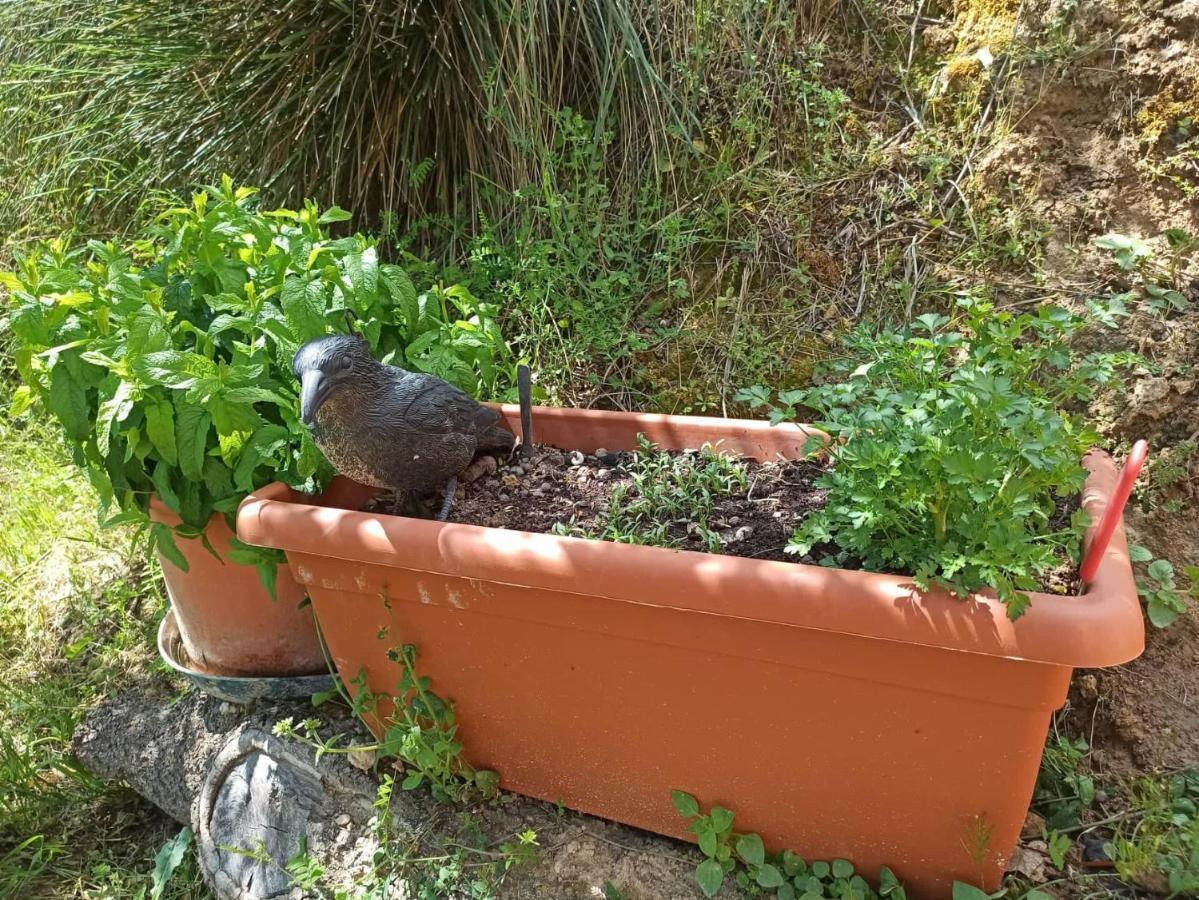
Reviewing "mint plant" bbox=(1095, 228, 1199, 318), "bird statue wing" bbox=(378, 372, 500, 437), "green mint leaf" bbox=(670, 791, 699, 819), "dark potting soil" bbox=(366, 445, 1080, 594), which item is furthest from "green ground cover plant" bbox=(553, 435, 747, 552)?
"mint plant" bbox=(1095, 228, 1199, 318)

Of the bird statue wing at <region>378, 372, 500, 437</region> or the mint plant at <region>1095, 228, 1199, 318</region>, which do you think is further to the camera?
the mint plant at <region>1095, 228, 1199, 318</region>

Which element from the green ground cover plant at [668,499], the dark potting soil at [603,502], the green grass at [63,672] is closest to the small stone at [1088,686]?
the dark potting soil at [603,502]

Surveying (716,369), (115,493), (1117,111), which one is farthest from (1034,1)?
(115,493)

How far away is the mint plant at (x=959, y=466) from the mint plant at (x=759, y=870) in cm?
48

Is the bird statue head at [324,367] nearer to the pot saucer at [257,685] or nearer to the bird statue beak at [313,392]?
the bird statue beak at [313,392]

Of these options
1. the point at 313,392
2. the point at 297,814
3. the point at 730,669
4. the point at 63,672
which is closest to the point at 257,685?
the point at 297,814

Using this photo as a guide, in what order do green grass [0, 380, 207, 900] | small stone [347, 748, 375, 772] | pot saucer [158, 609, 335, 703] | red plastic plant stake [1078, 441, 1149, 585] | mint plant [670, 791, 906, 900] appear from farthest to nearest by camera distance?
green grass [0, 380, 207, 900] → pot saucer [158, 609, 335, 703] → small stone [347, 748, 375, 772] → mint plant [670, 791, 906, 900] → red plastic plant stake [1078, 441, 1149, 585]

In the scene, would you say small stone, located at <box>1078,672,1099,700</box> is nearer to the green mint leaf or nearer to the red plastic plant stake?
the red plastic plant stake

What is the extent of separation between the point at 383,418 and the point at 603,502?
45 centimetres

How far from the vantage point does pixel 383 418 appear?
Answer: 1466 millimetres

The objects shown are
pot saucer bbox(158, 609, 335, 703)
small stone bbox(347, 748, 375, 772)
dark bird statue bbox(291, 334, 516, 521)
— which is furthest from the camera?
pot saucer bbox(158, 609, 335, 703)

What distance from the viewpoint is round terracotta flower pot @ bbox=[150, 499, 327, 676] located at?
1728mm

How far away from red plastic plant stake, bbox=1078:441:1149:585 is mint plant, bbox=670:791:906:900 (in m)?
0.56

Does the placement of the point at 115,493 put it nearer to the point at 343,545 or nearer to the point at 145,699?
the point at 343,545
